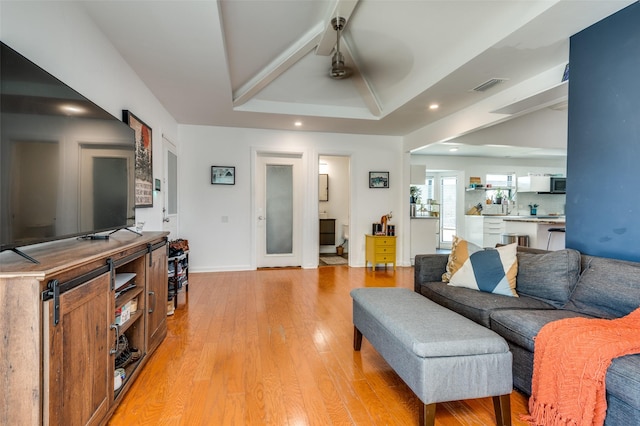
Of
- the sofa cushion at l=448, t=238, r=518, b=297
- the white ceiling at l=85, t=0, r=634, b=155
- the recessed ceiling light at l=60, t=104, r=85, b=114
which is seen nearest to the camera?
the recessed ceiling light at l=60, t=104, r=85, b=114

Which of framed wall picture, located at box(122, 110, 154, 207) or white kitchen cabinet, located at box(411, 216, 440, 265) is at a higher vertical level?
framed wall picture, located at box(122, 110, 154, 207)

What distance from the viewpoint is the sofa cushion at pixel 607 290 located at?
185 centimetres

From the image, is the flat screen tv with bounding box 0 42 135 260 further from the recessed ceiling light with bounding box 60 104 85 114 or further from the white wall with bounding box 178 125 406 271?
the white wall with bounding box 178 125 406 271

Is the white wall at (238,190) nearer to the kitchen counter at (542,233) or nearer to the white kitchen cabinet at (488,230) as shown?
the kitchen counter at (542,233)

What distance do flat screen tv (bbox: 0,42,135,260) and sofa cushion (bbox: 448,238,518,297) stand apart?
2.70 meters

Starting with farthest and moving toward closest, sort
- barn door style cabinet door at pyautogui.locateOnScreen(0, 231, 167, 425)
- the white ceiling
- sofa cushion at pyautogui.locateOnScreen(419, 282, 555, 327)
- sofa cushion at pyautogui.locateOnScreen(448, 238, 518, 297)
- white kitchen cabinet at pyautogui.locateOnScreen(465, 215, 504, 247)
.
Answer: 1. white kitchen cabinet at pyautogui.locateOnScreen(465, 215, 504, 247)
2. sofa cushion at pyautogui.locateOnScreen(448, 238, 518, 297)
3. the white ceiling
4. sofa cushion at pyautogui.locateOnScreen(419, 282, 555, 327)
5. barn door style cabinet door at pyautogui.locateOnScreen(0, 231, 167, 425)

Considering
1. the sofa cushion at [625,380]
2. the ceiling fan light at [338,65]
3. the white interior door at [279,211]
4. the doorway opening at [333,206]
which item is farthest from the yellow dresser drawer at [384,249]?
the sofa cushion at [625,380]

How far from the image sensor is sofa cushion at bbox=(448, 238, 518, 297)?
2508 mm

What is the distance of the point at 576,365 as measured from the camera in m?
1.46

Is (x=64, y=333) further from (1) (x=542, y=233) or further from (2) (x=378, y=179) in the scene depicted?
(1) (x=542, y=233)

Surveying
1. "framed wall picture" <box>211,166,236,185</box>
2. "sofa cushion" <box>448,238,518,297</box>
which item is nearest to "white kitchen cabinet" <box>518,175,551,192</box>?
"sofa cushion" <box>448,238,518,297</box>

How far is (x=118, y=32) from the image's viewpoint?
98.7 inches

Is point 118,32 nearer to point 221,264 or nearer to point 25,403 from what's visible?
point 25,403

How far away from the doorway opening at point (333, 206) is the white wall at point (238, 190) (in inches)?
59.3
